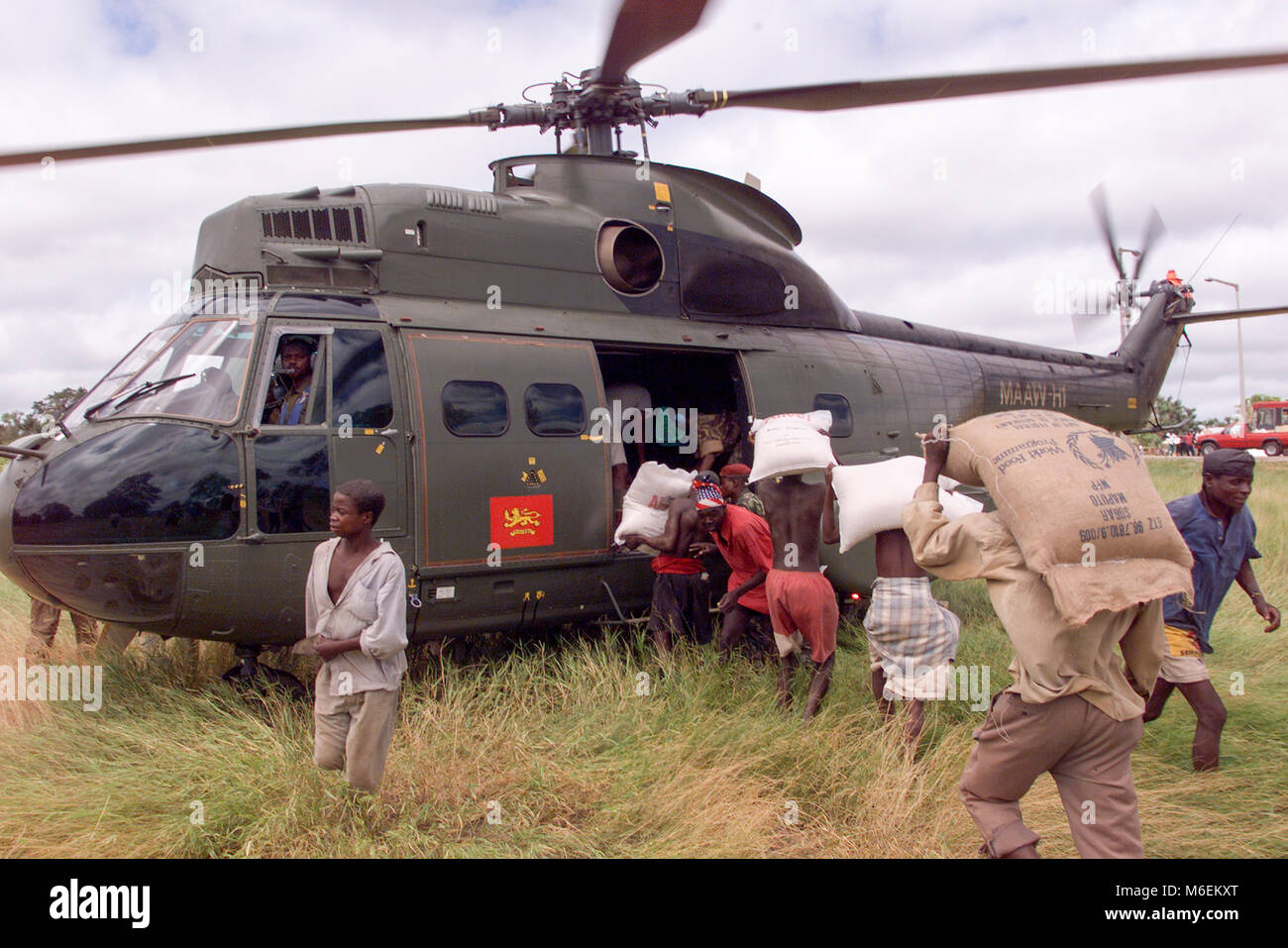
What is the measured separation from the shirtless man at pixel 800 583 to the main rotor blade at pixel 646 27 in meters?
2.80

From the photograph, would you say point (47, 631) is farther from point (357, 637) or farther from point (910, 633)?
point (910, 633)

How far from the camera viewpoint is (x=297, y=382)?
18.5 feet

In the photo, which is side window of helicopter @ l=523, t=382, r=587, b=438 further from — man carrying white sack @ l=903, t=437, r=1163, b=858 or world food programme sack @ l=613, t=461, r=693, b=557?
man carrying white sack @ l=903, t=437, r=1163, b=858

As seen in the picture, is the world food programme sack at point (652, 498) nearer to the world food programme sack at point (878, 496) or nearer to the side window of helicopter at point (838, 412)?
the world food programme sack at point (878, 496)

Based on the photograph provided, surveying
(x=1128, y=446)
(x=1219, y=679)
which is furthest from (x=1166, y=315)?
(x=1128, y=446)

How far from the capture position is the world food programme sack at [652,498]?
647 cm

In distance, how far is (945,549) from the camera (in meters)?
3.37

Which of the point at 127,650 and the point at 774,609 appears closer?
the point at 774,609

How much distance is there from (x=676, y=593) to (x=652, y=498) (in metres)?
0.68

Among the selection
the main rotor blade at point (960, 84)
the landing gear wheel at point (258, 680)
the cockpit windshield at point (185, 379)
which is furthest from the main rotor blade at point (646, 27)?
the landing gear wheel at point (258, 680)

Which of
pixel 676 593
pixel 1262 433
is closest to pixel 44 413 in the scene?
pixel 676 593

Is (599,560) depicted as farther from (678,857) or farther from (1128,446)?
(1128,446)

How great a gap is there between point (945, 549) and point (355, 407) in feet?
12.0

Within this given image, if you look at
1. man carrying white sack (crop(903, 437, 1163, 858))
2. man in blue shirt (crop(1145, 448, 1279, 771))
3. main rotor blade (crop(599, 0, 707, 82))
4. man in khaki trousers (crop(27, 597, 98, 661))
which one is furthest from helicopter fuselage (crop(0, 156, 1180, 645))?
man carrying white sack (crop(903, 437, 1163, 858))
